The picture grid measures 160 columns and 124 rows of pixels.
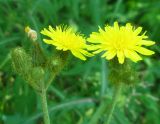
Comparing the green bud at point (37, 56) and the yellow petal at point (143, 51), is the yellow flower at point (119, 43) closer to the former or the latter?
the yellow petal at point (143, 51)

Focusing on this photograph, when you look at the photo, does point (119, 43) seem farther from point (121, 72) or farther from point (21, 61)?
point (21, 61)

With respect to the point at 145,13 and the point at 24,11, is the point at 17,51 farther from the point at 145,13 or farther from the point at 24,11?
the point at 145,13

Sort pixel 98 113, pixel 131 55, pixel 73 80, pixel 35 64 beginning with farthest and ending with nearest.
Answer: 1. pixel 73 80
2. pixel 98 113
3. pixel 35 64
4. pixel 131 55

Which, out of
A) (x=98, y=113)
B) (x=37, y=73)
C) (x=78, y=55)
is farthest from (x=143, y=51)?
(x=98, y=113)

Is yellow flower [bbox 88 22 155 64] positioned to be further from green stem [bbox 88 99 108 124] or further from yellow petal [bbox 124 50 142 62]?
green stem [bbox 88 99 108 124]

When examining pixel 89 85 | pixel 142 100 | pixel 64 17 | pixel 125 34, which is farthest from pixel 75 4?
pixel 125 34

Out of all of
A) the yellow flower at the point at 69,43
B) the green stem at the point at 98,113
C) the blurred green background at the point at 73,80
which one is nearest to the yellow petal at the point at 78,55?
the yellow flower at the point at 69,43
